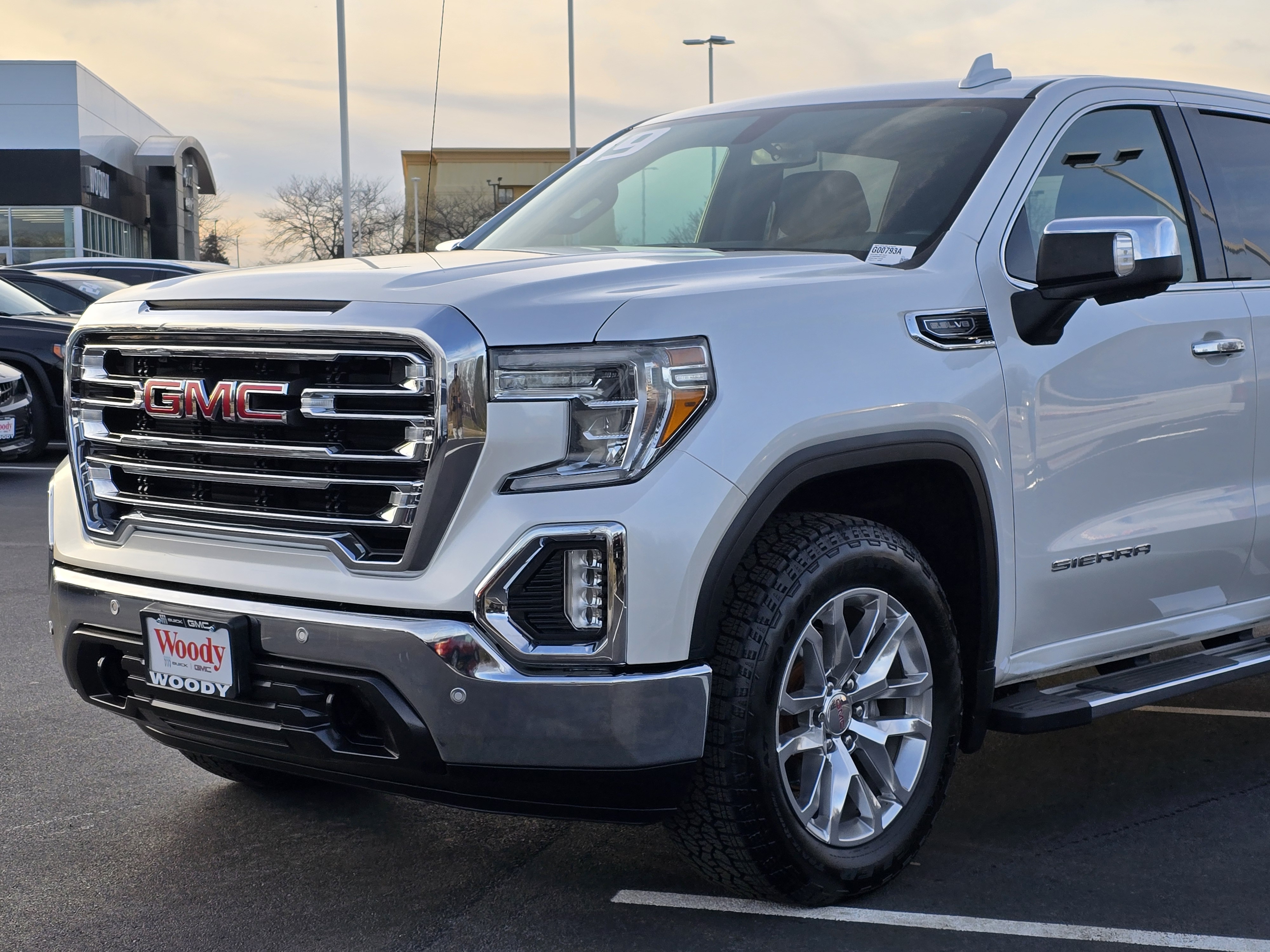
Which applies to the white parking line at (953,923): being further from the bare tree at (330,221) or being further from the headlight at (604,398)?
the bare tree at (330,221)

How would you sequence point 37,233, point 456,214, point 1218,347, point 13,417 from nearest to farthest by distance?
1. point 1218,347
2. point 13,417
3. point 37,233
4. point 456,214

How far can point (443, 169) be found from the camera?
5972 centimetres

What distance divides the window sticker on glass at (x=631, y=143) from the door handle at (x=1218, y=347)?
1.90 metres

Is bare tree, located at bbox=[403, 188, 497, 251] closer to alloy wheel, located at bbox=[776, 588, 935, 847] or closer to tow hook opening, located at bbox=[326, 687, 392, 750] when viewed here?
Answer: alloy wheel, located at bbox=[776, 588, 935, 847]

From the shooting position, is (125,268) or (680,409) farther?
(125,268)

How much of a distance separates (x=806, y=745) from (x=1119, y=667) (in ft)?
5.07

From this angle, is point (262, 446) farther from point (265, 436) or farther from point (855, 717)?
point (855, 717)

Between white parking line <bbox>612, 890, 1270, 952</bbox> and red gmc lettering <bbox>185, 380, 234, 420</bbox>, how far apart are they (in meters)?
1.47

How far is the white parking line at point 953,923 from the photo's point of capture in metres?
3.17

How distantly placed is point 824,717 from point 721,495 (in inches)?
27.6

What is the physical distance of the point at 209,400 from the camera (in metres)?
3.11

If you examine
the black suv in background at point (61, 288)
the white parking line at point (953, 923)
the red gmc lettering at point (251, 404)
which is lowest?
the white parking line at point (953, 923)

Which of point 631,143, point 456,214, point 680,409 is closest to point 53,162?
point 456,214

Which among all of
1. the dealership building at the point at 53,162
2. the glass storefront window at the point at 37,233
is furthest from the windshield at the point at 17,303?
the glass storefront window at the point at 37,233
